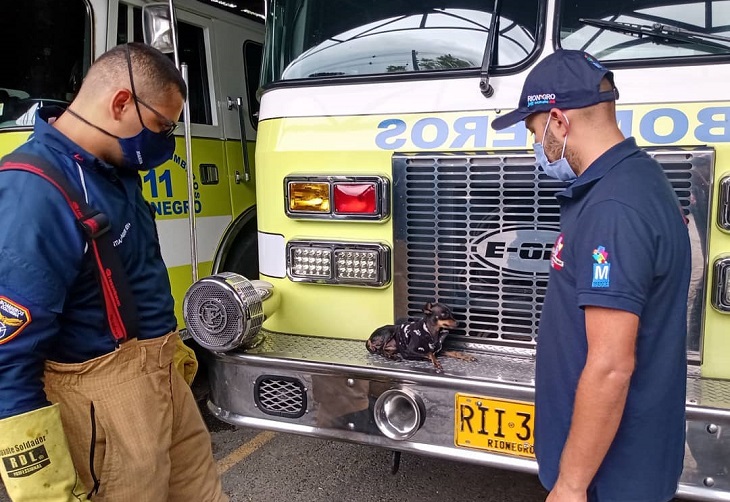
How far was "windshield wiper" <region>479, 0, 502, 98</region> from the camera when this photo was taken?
2.66m

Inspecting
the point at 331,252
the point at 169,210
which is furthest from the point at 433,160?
the point at 169,210

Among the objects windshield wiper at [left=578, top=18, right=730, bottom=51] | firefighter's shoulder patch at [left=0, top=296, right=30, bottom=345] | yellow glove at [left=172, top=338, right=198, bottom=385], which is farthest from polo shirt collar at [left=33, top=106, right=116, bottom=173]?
windshield wiper at [left=578, top=18, right=730, bottom=51]

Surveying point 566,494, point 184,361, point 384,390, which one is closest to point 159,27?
point 184,361

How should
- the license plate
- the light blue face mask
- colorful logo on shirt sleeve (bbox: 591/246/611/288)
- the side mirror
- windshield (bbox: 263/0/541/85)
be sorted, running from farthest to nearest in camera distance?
the side mirror < windshield (bbox: 263/0/541/85) < the license plate < the light blue face mask < colorful logo on shirt sleeve (bbox: 591/246/611/288)

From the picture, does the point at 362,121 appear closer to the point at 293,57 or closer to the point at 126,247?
the point at 293,57

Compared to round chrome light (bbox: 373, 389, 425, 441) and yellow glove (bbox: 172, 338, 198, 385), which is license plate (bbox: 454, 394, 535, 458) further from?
yellow glove (bbox: 172, 338, 198, 385)

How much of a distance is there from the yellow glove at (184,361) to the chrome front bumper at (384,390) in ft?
0.85

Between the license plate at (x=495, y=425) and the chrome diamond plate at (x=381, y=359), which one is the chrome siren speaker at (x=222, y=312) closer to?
the chrome diamond plate at (x=381, y=359)

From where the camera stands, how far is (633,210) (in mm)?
1478

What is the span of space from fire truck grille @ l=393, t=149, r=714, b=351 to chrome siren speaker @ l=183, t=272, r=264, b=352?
0.62 metres

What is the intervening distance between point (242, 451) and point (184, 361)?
1536 millimetres

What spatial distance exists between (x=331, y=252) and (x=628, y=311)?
62.6 inches

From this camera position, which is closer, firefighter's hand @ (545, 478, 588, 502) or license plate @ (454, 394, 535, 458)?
firefighter's hand @ (545, 478, 588, 502)

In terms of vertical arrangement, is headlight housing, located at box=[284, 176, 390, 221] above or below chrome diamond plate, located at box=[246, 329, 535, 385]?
above
